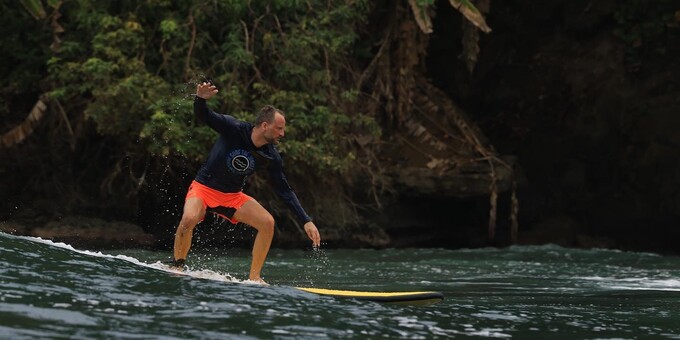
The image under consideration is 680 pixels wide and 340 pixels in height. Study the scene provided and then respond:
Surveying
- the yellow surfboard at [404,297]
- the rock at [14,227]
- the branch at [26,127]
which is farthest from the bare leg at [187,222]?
Result: the branch at [26,127]

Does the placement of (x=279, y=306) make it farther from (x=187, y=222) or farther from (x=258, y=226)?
(x=258, y=226)

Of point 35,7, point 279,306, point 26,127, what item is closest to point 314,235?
point 279,306

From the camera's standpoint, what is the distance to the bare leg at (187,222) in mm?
11008

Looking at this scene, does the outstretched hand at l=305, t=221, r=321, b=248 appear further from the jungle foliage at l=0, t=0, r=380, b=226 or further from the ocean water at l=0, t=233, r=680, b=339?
the jungle foliage at l=0, t=0, r=380, b=226

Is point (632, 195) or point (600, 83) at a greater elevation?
point (600, 83)

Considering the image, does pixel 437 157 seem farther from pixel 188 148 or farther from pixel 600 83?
pixel 188 148

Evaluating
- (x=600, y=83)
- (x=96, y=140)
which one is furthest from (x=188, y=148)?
(x=600, y=83)

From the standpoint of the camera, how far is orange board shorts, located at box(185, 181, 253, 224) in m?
11.2

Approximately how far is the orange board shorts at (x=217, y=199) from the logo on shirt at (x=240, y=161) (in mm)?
265

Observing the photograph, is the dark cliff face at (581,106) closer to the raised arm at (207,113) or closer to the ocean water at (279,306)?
the ocean water at (279,306)

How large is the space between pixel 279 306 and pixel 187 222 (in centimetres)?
219

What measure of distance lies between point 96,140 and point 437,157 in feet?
18.9

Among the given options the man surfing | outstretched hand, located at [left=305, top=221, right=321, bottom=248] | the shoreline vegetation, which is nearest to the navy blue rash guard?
the man surfing

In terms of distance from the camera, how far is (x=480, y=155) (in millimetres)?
21750
